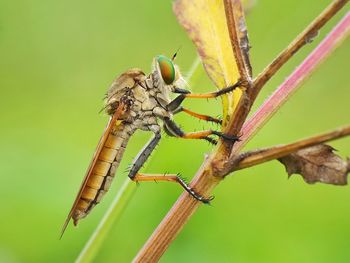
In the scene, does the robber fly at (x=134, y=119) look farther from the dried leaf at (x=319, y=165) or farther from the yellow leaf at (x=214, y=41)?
the dried leaf at (x=319, y=165)

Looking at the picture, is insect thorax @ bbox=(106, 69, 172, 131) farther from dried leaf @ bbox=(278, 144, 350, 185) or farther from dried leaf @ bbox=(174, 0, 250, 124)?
dried leaf @ bbox=(278, 144, 350, 185)

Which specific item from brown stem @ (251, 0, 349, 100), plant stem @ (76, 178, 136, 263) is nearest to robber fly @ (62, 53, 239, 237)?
plant stem @ (76, 178, 136, 263)

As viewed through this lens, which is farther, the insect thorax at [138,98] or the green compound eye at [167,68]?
the insect thorax at [138,98]

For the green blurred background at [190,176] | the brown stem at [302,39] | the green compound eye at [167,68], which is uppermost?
the brown stem at [302,39]

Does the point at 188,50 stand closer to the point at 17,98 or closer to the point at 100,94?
the point at 100,94

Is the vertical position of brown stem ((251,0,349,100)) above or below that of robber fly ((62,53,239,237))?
above

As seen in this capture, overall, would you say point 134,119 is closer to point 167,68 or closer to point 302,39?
point 167,68

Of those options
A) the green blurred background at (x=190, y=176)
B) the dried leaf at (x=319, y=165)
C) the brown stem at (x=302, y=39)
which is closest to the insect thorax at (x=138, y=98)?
the green blurred background at (x=190, y=176)
